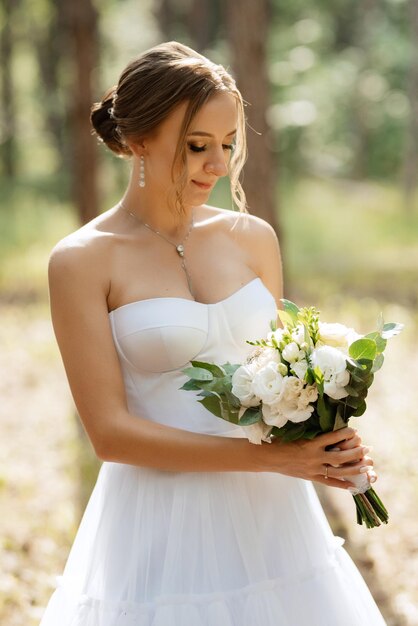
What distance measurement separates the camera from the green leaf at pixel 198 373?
2467 mm

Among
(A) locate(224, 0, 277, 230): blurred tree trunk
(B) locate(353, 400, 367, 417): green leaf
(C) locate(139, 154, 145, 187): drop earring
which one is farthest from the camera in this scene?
(A) locate(224, 0, 277, 230): blurred tree trunk

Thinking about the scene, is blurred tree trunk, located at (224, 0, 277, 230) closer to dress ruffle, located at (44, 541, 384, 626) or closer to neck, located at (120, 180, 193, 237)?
neck, located at (120, 180, 193, 237)

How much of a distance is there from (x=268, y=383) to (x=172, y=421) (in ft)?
1.74

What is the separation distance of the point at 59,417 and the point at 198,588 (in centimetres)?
585

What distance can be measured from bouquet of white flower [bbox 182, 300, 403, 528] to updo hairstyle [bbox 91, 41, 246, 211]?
0.60 m

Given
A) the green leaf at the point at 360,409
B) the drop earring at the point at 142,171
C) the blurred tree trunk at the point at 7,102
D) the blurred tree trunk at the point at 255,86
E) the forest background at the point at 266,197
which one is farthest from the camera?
the blurred tree trunk at the point at 7,102

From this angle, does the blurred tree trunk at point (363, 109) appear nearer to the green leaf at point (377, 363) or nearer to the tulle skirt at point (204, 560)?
the tulle skirt at point (204, 560)

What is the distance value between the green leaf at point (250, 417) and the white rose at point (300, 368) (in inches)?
5.8

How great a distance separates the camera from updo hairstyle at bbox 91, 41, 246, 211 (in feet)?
8.79

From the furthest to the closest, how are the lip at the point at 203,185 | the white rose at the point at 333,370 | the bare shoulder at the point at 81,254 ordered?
the lip at the point at 203,185 → the bare shoulder at the point at 81,254 → the white rose at the point at 333,370

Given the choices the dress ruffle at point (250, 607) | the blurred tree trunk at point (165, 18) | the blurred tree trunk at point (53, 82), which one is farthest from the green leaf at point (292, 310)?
the blurred tree trunk at point (165, 18)

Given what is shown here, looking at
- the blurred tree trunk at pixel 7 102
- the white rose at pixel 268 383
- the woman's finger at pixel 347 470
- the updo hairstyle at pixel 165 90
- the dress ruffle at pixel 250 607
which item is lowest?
the blurred tree trunk at pixel 7 102

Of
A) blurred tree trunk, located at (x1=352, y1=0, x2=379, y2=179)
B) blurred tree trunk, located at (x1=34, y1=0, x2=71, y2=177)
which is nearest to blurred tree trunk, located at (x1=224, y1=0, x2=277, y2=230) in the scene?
blurred tree trunk, located at (x1=34, y1=0, x2=71, y2=177)

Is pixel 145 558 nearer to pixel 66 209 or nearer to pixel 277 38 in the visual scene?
pixel 66 209
